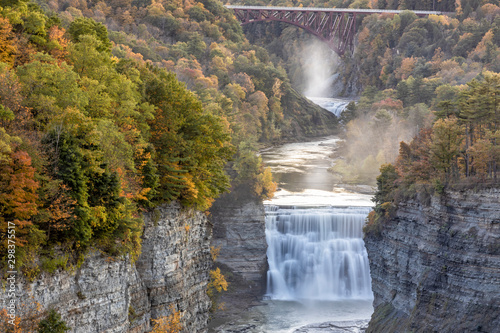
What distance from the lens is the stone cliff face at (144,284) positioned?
27.1m

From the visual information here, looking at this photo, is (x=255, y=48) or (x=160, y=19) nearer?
(x=160, y=19)

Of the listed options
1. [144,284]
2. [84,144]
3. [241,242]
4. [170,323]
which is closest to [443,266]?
[170,323]

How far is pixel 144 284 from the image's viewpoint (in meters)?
34.8

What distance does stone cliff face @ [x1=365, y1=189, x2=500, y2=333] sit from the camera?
4288cm

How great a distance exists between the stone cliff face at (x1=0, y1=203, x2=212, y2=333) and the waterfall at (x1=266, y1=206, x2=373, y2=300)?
958 inches

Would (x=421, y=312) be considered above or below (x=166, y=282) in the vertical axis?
below

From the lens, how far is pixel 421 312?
4609 centimetres

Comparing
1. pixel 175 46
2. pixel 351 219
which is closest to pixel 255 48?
pixel 175 46

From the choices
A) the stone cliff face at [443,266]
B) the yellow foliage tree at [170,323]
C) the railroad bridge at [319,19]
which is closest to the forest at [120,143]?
the stone cliff face at [443,266]

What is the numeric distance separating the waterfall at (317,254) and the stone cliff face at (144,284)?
24331 mm

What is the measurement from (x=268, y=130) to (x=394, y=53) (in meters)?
41.8

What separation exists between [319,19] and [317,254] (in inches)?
4485

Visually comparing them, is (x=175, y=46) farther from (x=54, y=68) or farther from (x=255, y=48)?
(x=54, y=68)

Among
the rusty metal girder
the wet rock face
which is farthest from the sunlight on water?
the rusty metal girder
